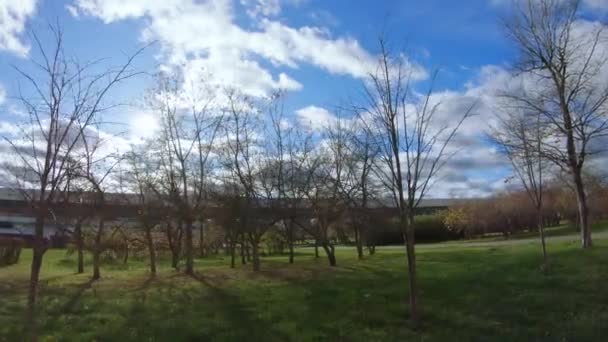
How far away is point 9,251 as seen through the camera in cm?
2727

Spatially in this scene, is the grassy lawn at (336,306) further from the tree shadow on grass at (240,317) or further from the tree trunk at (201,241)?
the tree trunk at (201,241)

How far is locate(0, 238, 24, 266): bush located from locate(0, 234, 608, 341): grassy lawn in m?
11.8

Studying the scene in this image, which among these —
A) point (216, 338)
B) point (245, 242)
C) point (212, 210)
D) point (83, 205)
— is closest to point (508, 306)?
point (216, 338)

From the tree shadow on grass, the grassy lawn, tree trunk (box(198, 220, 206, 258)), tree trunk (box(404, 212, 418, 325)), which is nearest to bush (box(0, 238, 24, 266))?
tree trunk (box(198, 220, 206, 258))

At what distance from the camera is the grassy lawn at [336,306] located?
9078 mm

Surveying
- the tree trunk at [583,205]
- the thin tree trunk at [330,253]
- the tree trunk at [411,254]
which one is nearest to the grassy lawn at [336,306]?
the tree trunk at [411,254]

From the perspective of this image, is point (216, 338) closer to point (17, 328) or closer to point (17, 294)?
point (17, 328)

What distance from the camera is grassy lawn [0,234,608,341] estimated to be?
29.8 ft

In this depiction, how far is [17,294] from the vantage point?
14.0 metres

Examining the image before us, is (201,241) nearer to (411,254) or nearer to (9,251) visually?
(9,251)

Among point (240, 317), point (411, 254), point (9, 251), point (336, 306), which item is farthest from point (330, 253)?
point (9, 251)

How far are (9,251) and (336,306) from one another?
73.8 ft

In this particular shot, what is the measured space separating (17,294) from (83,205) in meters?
3.02

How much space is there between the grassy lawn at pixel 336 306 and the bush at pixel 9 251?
1182 cm
